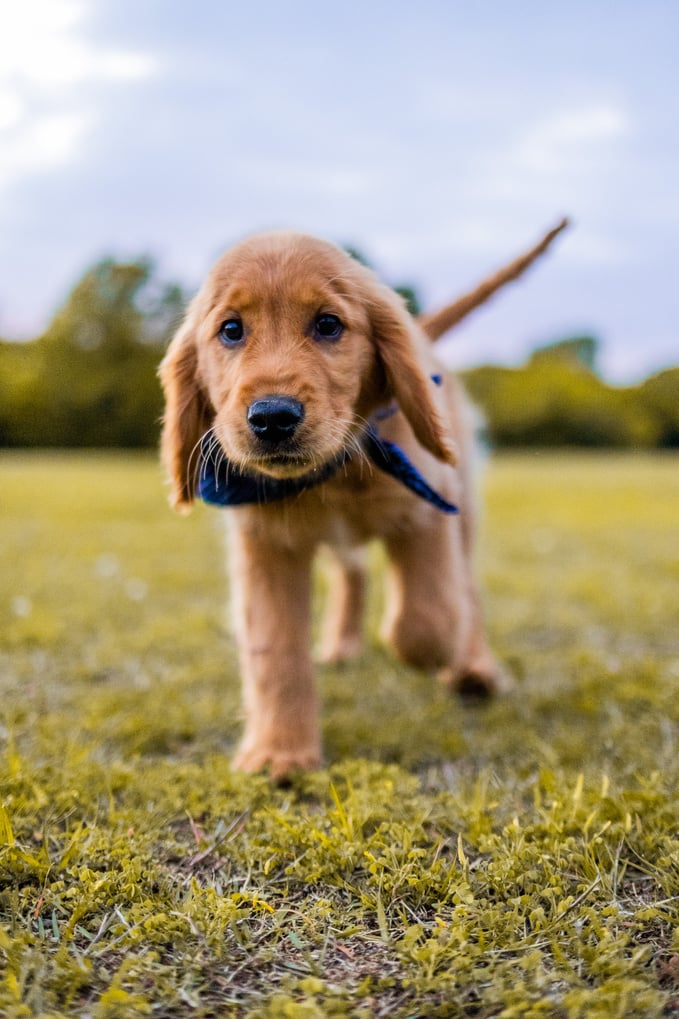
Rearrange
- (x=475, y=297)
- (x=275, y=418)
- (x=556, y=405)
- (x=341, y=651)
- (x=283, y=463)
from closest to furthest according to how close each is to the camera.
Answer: (x=275, y=418)
(x=283, y=463)
(x=475, y=297)
(x=341, y=651)
(x=556, y=405)

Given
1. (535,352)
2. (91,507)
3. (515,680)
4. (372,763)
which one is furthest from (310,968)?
(535,352)

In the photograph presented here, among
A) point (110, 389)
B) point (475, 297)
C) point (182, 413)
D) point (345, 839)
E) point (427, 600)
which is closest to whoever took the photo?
point (345, 839)

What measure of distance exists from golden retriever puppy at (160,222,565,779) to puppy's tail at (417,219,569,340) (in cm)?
2

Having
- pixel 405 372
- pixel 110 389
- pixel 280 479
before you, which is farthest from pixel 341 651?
pixel 110 389

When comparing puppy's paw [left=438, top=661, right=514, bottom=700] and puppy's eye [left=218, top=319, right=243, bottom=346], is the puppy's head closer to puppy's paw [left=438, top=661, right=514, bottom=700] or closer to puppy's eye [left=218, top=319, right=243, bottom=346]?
puppy's eye [left=218, top=319, right=243, bottom=346]

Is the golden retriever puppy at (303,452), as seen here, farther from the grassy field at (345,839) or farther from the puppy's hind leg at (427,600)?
the grassy field at (345,839)

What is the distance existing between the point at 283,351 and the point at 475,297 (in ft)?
4.12

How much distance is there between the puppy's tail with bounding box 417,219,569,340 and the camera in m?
3.38

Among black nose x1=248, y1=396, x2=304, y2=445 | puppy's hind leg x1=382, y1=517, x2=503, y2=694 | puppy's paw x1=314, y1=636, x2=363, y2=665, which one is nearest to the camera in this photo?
black nose x1=248, y1=396, x2=304, y2=445

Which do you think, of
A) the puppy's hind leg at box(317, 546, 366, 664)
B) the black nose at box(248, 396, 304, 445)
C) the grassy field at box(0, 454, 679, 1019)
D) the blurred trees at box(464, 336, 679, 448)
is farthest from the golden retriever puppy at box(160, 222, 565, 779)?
the blurred trees at box(464, 336, 679, 448)

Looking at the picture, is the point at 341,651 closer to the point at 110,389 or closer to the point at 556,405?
the point at 110,389

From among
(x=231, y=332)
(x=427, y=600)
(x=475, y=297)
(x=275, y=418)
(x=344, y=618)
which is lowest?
(x=344, y=618)

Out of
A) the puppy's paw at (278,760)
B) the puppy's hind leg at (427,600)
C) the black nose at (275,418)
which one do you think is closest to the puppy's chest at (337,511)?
the puppy's hind leg at (427,600)

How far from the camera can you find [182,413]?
9.37 ft
